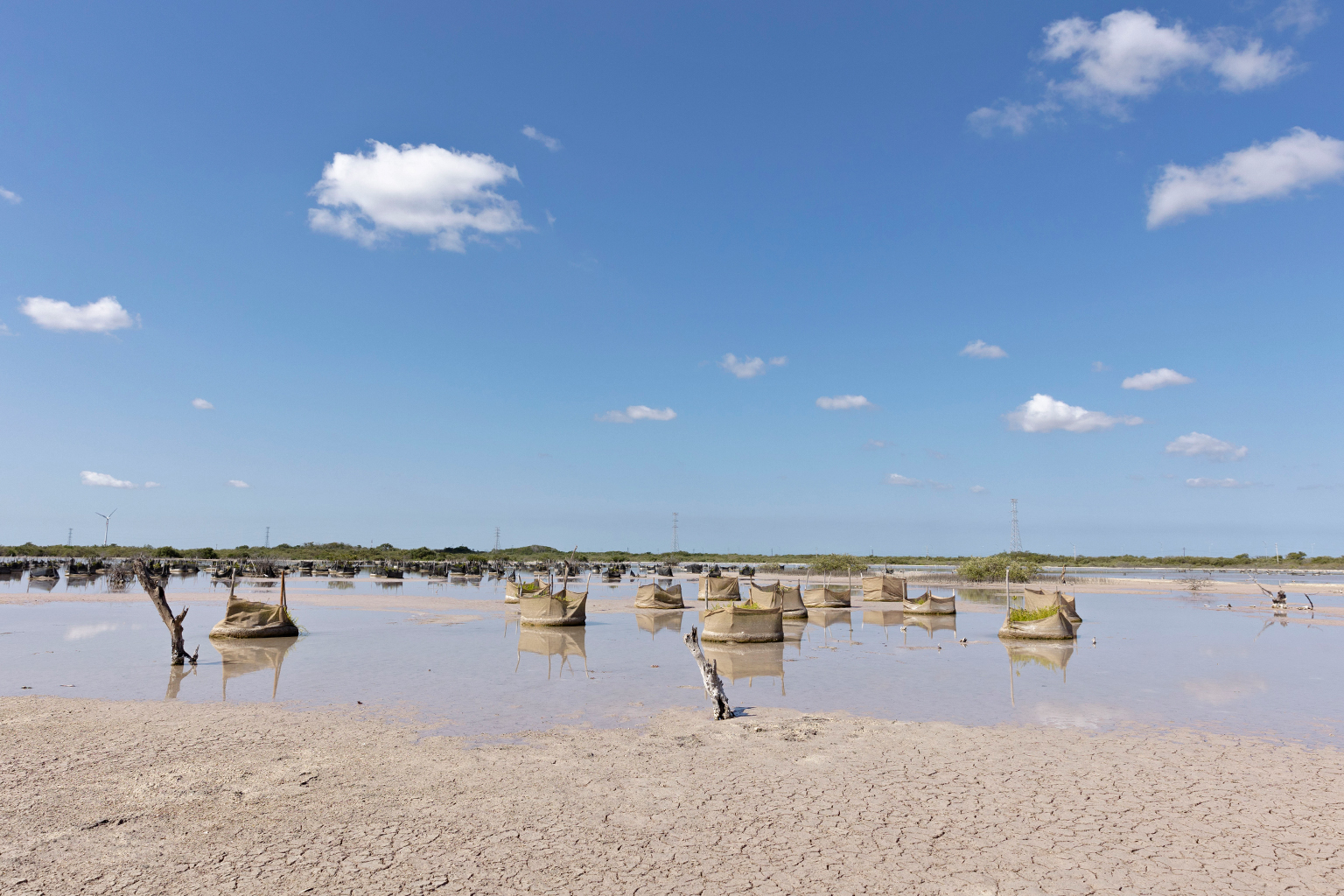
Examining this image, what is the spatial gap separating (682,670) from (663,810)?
11534 mm

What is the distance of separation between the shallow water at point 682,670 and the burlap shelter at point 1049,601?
1.14 m

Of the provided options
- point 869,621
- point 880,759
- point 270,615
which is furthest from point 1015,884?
point 869,621

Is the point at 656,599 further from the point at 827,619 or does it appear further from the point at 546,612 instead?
the point at 546,612

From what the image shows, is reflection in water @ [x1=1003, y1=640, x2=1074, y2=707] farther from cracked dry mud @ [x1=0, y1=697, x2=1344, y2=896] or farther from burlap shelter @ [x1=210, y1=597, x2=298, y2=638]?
burlap shelter @ [x1=210, y1=597, x2=298, y2=638]

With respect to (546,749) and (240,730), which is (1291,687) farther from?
(240,730)

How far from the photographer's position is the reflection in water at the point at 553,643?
2198cm

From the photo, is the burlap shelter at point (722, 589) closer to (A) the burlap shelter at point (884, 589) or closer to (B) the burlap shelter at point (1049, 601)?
(A) the burlap shelter at point (884, 589)

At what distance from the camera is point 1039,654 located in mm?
23922

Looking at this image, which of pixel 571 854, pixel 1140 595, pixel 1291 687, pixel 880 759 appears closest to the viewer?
pixel 571 854

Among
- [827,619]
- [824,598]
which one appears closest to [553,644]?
[827,619]

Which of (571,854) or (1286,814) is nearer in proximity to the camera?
(571,854)

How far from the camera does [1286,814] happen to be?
29.7 ft

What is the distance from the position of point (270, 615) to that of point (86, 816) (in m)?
18.9

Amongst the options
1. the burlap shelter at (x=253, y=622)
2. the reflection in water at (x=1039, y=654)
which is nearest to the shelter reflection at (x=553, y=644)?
the burlap shelter at (x=253, y=622)
